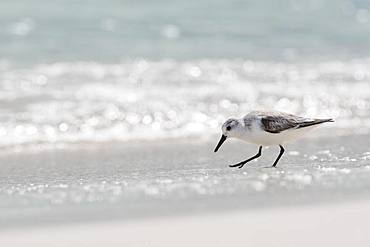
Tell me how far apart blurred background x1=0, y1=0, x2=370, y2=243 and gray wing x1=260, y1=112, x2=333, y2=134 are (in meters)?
0.39

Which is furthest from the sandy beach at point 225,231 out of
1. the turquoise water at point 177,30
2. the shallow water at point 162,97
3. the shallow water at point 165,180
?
the turquoise water at point 177,30

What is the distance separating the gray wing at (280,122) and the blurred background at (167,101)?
1.27 ft

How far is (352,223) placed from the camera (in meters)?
5.82

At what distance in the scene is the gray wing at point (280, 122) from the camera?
7.34 meters

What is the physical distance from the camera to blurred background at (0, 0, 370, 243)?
6.68m

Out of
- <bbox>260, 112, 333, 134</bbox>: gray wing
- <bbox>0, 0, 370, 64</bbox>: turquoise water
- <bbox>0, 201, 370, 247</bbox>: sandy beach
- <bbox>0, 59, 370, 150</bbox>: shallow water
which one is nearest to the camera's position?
<bbox>0, 201, 370, 247</bbox>: sandy beach

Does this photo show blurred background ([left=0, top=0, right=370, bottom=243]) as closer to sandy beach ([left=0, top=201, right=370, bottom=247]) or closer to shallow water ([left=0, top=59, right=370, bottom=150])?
shallow water ([left=0, top=59, right=370, bottom=150])

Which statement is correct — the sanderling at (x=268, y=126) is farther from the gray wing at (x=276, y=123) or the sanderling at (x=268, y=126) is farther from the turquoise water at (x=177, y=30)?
the turquoise water at (x=177, y=30)

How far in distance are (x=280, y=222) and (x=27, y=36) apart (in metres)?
11.3

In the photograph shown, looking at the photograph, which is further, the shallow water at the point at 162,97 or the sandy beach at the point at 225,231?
the shallow water at the point at 162,97

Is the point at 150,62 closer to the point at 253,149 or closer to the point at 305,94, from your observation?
the point at 305,94

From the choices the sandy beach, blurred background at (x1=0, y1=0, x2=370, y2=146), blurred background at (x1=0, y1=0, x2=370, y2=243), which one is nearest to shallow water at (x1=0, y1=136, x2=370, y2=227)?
blurred background at (x1=0, y1=0, x2=370, y2=243)

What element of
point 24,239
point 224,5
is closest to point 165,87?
point 24,239

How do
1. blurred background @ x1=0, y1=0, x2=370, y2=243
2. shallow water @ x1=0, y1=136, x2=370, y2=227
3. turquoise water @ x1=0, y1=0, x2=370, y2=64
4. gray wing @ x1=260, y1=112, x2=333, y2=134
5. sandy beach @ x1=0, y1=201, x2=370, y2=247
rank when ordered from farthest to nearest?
turquoise water @ x1=0, y1=0, x2=370, y2=64
gray wing @ x1=260, y1=112, x2=333, y2=134
blurred background @ x1=0, y1=0, x2=370, y2=243
shallow water @ x1=0, y1=136, x2=370, y2=227
sandy beach @ x1=0, y1=201, x2=370, y2=247
